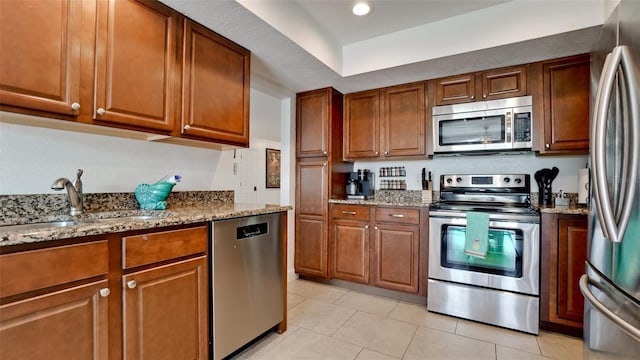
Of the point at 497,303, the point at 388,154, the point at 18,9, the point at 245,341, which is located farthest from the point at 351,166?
the point at 18,9

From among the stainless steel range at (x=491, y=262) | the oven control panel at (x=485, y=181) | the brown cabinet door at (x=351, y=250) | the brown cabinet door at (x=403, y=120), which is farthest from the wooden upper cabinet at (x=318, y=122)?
the stainless steel range at (x=491, y=262)

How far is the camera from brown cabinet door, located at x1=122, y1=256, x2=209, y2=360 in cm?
132

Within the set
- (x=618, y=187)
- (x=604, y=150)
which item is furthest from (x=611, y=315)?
(x=604, y=150)

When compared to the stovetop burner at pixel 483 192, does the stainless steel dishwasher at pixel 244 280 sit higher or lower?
lower

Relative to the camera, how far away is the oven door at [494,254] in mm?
2234

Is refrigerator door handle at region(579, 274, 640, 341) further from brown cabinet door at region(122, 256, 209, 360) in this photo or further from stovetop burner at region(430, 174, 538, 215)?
brown cabinet door at region(122, 256, 209, 360)

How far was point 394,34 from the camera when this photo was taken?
2604 mm

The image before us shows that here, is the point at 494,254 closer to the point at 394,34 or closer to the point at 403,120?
the point at 403,120

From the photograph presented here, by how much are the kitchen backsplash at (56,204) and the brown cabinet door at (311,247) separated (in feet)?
4.38

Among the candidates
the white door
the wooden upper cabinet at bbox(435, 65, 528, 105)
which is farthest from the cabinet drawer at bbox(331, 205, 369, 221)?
the white door

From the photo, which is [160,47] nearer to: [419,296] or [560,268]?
[419,296]

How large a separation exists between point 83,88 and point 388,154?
2.54m

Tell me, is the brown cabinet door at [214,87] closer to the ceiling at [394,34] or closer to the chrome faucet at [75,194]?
the ceiling at [394,34]

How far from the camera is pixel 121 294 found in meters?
1.29
